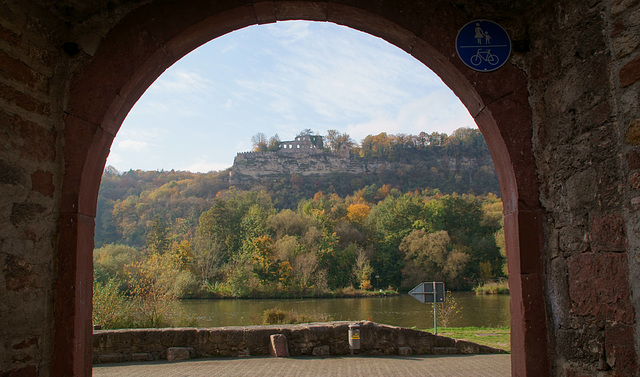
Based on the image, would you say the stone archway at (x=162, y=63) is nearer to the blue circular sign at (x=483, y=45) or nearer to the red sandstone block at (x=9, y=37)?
the blue circular sign at (x=483, y=45)

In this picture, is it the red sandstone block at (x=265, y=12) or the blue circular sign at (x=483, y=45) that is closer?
Result: the blue circular sign at (x=483, y=45)

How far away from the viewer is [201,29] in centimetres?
285

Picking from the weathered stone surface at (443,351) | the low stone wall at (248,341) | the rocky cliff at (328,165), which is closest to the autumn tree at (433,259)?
the weathered stone surface at (443,351)

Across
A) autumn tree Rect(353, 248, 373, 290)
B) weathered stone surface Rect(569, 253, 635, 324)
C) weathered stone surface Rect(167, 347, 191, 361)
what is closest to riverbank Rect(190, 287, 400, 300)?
autumn tree Rect(353, 248, 373, 290)

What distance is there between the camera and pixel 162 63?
2943 mm

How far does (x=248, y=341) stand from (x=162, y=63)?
5.03 metres

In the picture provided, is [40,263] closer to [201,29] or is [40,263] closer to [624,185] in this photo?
[201,29]

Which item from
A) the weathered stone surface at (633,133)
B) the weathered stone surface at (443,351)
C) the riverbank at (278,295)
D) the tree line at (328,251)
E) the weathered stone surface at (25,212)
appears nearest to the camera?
the weathered stone surface at (633,133)

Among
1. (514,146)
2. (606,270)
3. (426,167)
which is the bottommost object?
(606,270)

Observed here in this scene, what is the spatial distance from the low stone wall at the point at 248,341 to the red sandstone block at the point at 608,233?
214 inches

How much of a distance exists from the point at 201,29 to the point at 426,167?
282 feet

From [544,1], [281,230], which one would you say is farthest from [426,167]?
[544,1]

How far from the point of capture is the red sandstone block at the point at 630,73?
1980mm

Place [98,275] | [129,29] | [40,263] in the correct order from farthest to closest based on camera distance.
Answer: [98,275] < [129,29] < [40,263]
